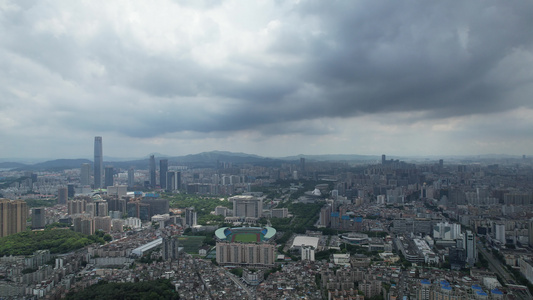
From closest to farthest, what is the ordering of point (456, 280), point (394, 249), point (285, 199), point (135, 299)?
point (135, 299)
point (456, 280)
point (394, 249)
point (285, 199)

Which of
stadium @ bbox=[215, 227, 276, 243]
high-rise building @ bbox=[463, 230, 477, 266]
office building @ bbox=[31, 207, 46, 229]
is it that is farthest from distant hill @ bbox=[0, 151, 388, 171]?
office building @ bbox=[31, 207, 46, 229]

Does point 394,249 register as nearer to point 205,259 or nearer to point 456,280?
point 456,280

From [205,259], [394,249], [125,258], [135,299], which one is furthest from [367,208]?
[135,299]

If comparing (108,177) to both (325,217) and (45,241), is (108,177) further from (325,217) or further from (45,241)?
(325,217)

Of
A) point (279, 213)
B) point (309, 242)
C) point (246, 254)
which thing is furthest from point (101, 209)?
point (309, 242)

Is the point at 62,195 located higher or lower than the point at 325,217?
higher
